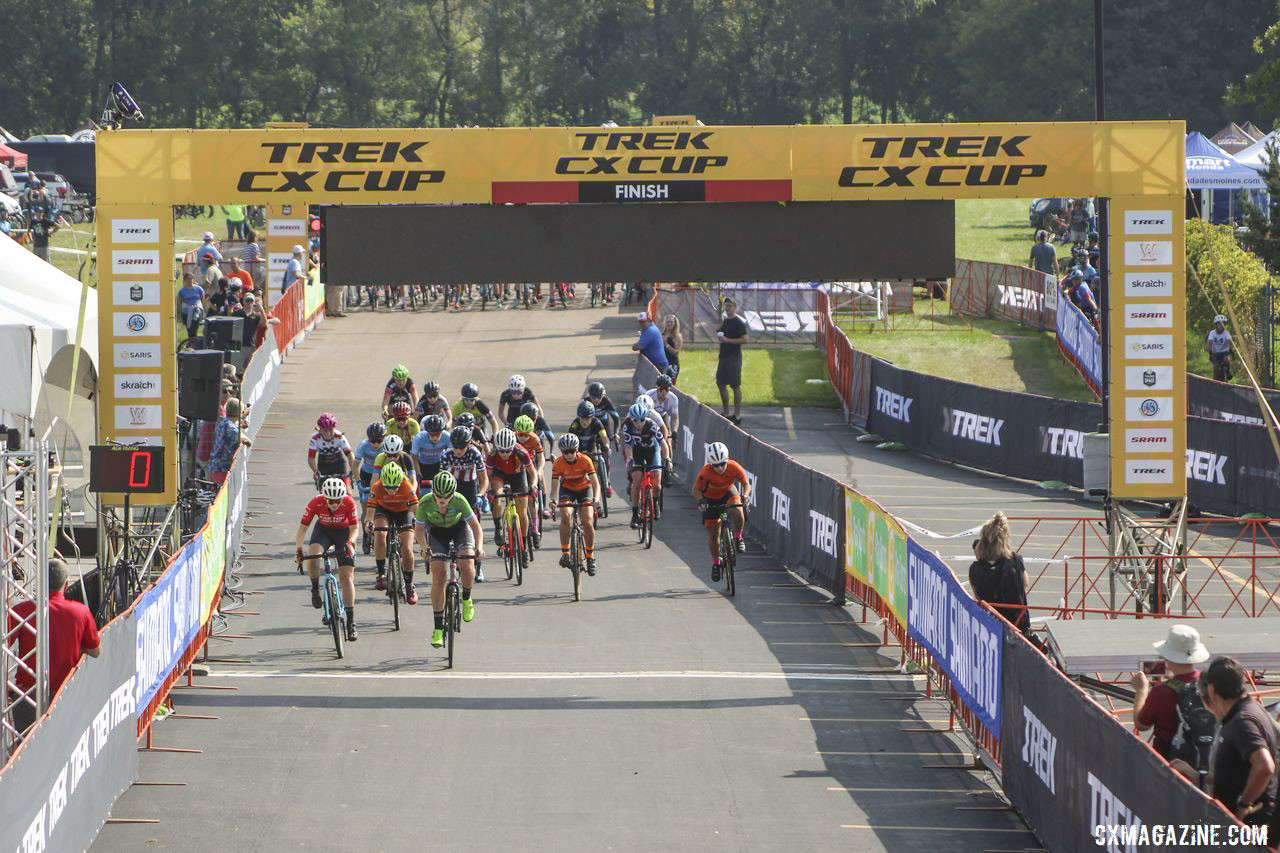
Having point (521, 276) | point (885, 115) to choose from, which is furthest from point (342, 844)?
point (885, 115)

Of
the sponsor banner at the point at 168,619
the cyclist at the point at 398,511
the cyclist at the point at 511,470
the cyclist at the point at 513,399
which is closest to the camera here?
the sponsor banner at the point at 168,619

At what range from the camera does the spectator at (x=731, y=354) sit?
30.1 m

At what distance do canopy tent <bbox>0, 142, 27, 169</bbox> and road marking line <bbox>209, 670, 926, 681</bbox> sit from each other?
159 feet

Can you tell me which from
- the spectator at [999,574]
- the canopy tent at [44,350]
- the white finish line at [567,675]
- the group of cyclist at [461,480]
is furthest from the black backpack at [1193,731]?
the canopy tent at [44,350]

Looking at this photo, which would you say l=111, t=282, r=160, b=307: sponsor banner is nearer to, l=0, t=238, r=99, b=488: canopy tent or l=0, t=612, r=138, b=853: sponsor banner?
l=0, t=238, r=99, b=488: canopy tent

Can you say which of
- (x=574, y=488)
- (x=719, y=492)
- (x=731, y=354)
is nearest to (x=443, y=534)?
(x=574, y=488)

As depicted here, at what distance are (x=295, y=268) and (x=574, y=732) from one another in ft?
88.1

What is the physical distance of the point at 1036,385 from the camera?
35281mm

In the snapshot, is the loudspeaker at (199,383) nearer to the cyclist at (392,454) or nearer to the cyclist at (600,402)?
the cyclist at (392,454)

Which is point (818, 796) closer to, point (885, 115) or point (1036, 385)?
point (1036, 385)

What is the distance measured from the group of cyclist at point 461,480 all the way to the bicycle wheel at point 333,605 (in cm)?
29

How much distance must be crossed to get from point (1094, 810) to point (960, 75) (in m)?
90.1

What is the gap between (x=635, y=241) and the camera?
17.6 m

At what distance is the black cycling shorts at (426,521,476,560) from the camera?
55.0 ft
